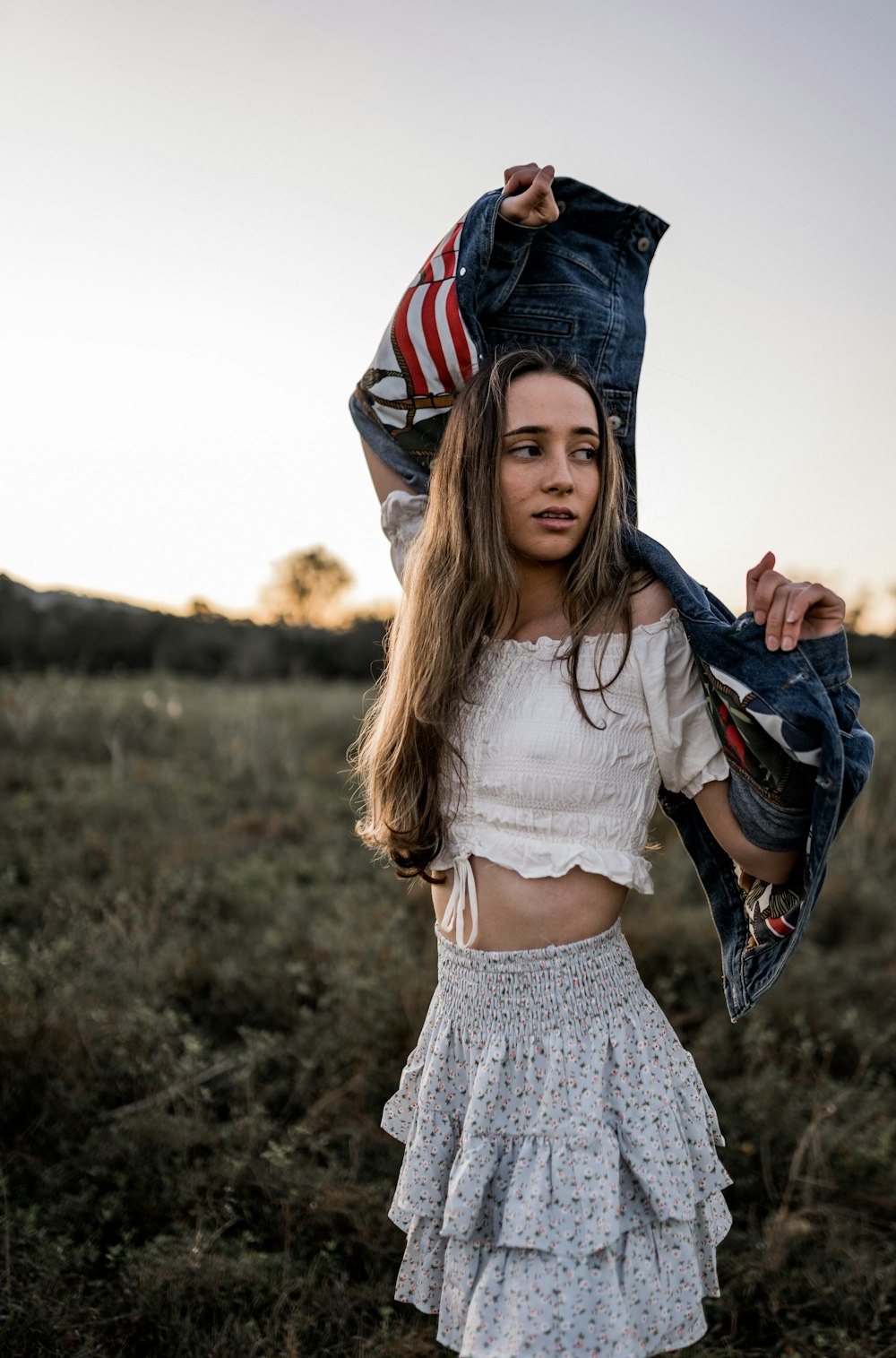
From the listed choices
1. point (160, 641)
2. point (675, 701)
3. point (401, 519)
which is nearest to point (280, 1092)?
point (401, 519)

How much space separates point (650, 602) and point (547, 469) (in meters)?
0.35

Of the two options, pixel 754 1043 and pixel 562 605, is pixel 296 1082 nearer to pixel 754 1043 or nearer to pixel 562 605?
pixel 754 1043

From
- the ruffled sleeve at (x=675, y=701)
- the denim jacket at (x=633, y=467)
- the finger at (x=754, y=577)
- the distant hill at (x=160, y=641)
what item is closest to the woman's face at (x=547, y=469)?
the denim jacket at (x=633, y=467)

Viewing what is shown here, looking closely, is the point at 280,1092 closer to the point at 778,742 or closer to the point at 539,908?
the point at 539,908

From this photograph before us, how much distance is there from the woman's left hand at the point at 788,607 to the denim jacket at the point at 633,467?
0.03 meters

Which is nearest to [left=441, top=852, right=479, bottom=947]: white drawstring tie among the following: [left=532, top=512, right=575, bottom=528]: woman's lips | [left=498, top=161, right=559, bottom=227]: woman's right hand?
[left=532, top=512, right=575, bottom=528]: woman's lips

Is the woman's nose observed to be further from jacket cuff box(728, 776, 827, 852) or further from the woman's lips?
jacket cuff box(728, 776, 827, 852)

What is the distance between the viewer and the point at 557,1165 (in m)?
1.69

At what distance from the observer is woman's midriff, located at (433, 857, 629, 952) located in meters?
1.88

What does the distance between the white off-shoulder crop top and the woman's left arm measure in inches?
6.7

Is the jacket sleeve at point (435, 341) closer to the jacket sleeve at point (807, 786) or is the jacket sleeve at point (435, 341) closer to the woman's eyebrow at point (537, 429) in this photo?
the woman's eyebrow at point (537, 429)

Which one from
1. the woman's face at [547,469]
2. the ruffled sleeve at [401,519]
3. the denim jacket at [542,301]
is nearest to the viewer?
the woman's face at [547,469]

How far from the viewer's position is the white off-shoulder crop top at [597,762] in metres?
1.85

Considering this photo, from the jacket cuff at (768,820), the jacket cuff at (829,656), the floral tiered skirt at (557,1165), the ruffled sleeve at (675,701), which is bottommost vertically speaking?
the floral tiered skirt at (557,1165)
